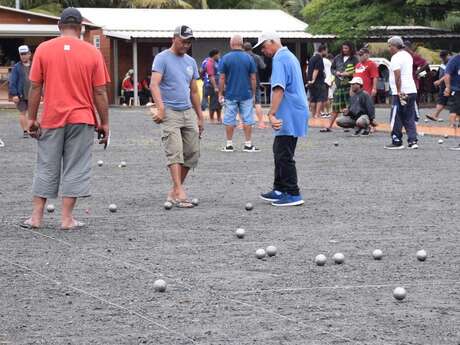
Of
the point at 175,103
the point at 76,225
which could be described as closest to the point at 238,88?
the point at 175,103

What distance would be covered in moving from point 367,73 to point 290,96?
11426mm

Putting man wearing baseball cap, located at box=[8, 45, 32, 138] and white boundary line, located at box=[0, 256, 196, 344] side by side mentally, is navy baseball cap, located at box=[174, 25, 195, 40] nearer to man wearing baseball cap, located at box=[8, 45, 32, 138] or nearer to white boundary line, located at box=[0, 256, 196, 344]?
white boundary line, located at box=[0, 256, 196, 344]

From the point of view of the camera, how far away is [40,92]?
1016 cm

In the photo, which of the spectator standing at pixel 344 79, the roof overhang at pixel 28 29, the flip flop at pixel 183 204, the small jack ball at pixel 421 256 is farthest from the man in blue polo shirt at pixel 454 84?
the roof overhang at pixel 28 29

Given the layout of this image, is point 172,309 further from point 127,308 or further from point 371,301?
point 371,301

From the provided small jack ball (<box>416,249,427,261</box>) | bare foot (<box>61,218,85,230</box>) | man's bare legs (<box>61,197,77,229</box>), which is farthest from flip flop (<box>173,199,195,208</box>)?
small jack ball (<box>416,249,427,261</box>)

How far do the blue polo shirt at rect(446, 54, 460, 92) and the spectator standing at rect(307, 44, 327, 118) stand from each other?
16.8 feet

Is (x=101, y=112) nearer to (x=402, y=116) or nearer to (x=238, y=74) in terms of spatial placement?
(x=238, y=74)

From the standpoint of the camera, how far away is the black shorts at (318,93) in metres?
27.9

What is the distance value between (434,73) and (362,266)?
33873mm

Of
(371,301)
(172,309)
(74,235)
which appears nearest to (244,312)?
(172,309)

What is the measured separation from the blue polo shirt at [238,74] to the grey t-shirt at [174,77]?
723 cm

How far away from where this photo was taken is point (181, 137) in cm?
1212

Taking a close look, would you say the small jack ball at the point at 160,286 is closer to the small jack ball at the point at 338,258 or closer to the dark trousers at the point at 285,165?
the small jack ball at the point at 338,258
